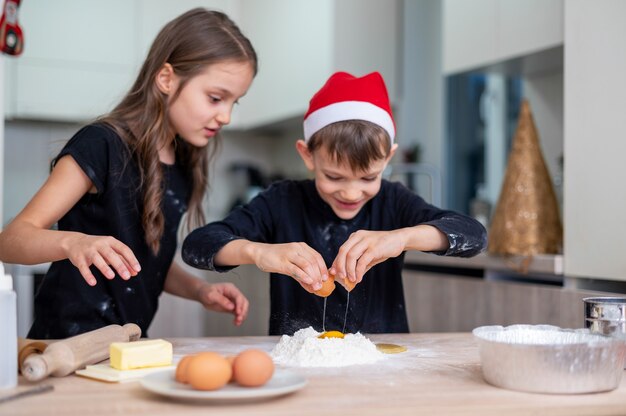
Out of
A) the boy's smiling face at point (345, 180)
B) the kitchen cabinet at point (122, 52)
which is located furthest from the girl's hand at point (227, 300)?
the kitchen cabinet at point (122, 52)

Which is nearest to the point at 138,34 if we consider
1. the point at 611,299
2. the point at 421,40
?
the point at 421,40

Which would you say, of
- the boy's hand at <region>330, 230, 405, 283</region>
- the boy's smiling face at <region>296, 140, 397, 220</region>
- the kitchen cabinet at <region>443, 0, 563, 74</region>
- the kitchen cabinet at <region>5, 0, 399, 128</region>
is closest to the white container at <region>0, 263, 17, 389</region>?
the boy's hand at <region>330, 230, 405, 283</region>

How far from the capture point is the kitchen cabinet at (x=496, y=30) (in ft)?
7.14

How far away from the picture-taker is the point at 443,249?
53.8 inches

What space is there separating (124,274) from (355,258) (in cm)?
35

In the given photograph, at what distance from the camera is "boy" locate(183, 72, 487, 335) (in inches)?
53.9

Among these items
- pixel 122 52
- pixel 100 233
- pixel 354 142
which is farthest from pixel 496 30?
pixel 122 52

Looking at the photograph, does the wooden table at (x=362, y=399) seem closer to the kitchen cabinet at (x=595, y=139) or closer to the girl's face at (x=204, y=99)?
the girl's face at (x=204, y=99)

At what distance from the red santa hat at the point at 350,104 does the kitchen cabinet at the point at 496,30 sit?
836 mm

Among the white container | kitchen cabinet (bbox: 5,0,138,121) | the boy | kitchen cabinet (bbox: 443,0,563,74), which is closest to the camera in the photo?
the white container

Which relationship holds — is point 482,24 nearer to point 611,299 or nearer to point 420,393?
point 611,299

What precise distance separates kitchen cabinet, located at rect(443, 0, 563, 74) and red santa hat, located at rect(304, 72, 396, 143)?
0.84m

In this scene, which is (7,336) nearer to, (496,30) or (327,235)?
(327,235)

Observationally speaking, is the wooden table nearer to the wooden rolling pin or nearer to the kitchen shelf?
the wooden rolling pin
